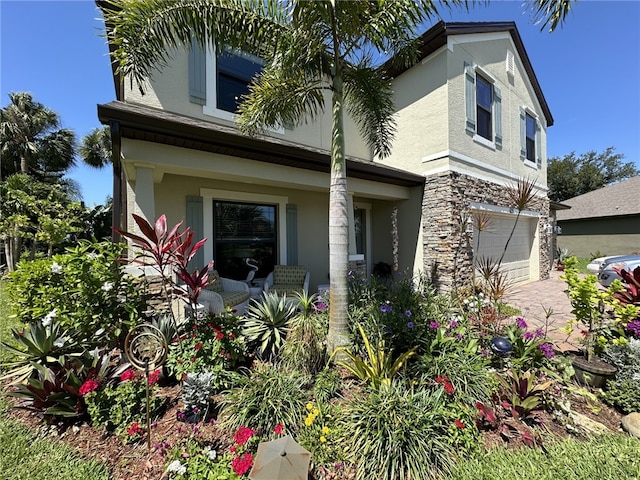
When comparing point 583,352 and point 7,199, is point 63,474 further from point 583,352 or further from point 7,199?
point 7,199

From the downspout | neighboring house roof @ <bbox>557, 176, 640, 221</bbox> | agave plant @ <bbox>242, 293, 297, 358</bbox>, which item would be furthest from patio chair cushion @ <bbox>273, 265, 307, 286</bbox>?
neighboring house roof @ <bbox>557, 176, 640, 221</bbox>

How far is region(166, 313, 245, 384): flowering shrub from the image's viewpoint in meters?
3.13

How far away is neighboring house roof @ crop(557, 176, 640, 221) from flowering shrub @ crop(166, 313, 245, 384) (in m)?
24.0

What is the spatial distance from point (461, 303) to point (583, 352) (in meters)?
1.74

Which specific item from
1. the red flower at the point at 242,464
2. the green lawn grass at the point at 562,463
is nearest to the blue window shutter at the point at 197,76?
the red flower at the point at 242,464

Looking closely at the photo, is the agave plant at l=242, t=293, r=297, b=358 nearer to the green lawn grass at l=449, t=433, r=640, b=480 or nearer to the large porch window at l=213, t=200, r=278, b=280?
the green lawn grass at l=449, t=433, r=640, b=480

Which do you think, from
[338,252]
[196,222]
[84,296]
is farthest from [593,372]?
[196,222]

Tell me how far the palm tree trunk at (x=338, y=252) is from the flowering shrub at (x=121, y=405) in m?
2.14

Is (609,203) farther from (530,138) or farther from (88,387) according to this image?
(88,387)

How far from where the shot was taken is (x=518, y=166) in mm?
10875

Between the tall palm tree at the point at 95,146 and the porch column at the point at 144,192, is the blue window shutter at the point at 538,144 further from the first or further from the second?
the tall palm tree at the point at 95,146

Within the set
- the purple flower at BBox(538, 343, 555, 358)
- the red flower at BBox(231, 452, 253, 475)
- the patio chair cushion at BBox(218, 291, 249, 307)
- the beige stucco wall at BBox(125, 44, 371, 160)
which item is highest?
the beige stucco wall at BBox(125, 44, 371, 160)

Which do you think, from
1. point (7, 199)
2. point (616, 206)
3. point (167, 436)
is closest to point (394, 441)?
point (167, 436)

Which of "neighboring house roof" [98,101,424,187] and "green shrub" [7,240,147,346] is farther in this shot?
"neighboring house roof" [98,101,424,187]
